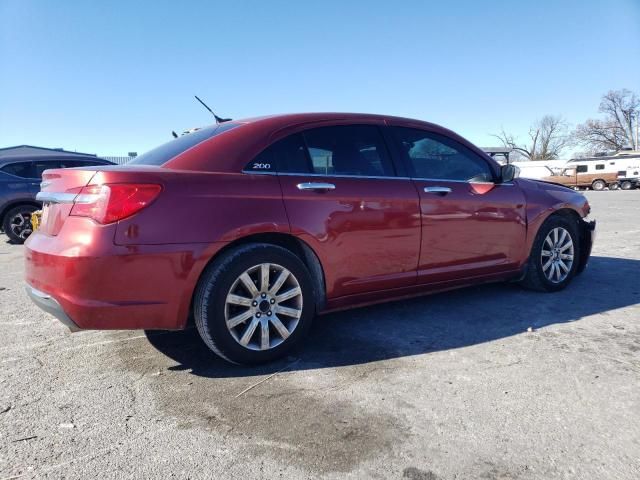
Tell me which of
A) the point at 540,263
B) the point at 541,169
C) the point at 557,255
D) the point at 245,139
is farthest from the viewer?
the point at 541,169

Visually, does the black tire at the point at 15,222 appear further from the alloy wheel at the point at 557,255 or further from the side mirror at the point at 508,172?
the alloy wheel at the point at 557,255

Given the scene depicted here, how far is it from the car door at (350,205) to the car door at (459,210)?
165 millimetres

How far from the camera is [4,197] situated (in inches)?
350

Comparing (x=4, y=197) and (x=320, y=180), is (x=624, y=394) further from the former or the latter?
(x=4, y=197)

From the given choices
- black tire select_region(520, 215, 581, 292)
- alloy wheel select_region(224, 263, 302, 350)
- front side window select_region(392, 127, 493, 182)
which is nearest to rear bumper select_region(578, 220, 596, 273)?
black tire select_region(520, 215, 581, 292)

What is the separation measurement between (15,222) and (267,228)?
7.99m

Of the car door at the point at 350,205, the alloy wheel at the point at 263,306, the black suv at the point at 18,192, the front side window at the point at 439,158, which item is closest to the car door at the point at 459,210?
the front side window at the point at 439,158

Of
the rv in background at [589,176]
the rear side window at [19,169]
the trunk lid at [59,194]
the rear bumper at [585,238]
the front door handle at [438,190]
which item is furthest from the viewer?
the rv in background at [589,176]

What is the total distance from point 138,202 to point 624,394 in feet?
9.43

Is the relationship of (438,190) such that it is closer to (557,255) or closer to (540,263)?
(540,263)

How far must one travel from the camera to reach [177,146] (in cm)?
342

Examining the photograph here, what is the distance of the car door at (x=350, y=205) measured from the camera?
3252mm

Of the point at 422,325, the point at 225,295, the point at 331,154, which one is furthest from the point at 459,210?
the point at 225,295

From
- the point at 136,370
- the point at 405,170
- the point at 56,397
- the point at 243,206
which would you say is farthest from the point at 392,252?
the point at 56,397
